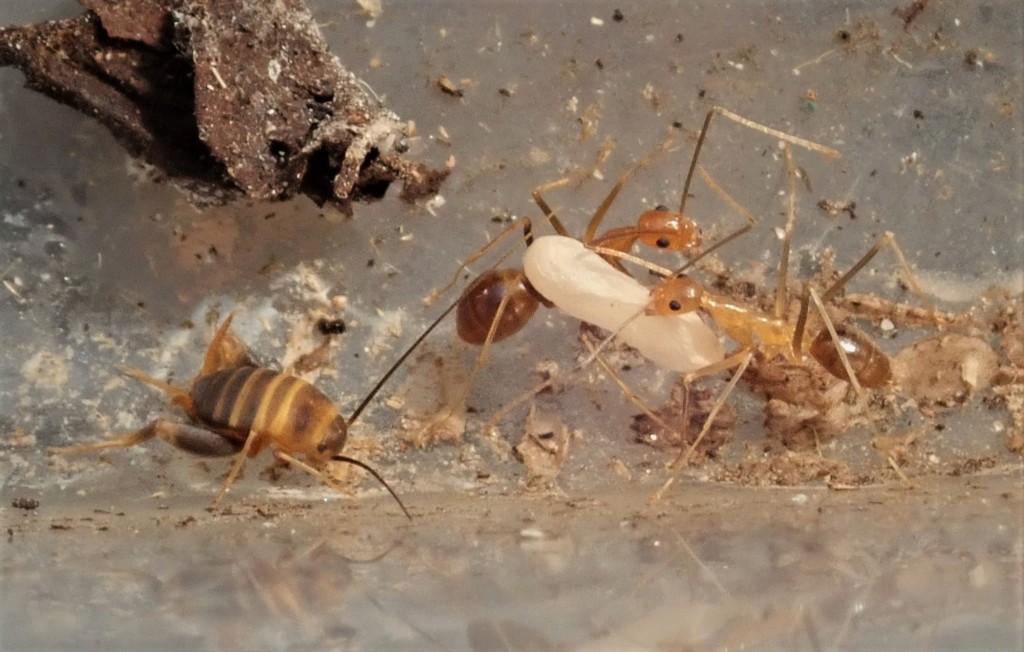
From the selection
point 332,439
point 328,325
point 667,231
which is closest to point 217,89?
point 328,325

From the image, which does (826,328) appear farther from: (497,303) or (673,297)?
(497,303)

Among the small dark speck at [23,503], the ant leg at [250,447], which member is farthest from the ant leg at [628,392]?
the small dark speck at [23,503]

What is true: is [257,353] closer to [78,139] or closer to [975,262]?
[78,139]

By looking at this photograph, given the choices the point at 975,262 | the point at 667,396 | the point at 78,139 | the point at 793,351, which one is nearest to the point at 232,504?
the point at 78,139

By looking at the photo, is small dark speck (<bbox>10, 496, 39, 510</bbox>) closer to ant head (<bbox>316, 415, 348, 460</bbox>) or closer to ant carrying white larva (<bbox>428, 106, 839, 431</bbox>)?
ant head (<bbox>316, 415, 348, 460</bbox>)

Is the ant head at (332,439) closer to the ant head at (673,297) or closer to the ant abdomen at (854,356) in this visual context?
the ant head at (673,297)

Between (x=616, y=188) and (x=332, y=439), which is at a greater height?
(x=616, y=188)

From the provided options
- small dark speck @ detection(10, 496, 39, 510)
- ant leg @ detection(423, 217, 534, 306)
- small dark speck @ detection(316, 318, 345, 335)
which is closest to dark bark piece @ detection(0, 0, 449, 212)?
ant leg @ detection(423, 217, 534, 306)
